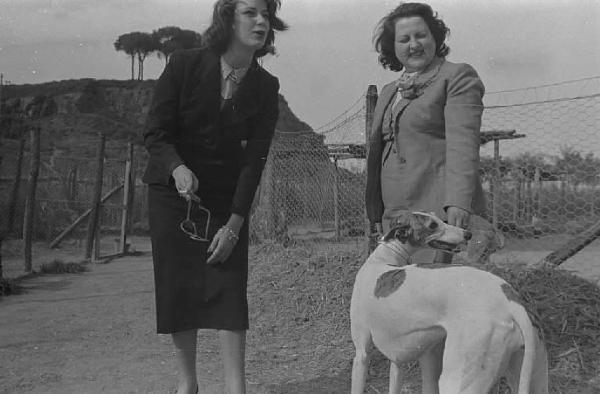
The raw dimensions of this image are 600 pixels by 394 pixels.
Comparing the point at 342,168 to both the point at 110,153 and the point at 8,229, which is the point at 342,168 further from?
the point at 110,153

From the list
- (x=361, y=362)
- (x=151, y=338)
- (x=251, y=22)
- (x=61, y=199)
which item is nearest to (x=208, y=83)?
(x=251, y=22)

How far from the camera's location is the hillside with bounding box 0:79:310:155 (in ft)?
120

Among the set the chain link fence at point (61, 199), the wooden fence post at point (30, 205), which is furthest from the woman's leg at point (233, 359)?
the chain link fence at point (61, 199)

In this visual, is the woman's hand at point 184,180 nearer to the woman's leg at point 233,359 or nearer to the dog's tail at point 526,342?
the woman's leg at point 233,359

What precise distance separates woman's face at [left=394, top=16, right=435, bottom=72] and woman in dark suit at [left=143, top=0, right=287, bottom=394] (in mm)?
553

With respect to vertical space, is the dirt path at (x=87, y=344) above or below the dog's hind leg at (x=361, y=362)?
below

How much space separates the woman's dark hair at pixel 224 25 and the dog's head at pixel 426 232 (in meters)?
1.02

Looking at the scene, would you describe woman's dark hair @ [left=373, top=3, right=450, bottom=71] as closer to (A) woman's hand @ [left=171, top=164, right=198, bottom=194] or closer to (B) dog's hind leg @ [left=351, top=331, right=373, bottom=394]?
(A) woman's hand @ [left=171, top=164, right=198, bottom=194]

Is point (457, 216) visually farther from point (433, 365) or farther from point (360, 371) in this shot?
point (360, 371)

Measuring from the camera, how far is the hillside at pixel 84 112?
120 ft

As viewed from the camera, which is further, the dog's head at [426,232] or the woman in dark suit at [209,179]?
the woman in dark suit at [209,179]

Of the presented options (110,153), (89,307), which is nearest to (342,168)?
(89,307)

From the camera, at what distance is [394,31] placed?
8.68 feet

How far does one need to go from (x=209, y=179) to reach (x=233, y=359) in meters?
0.78
